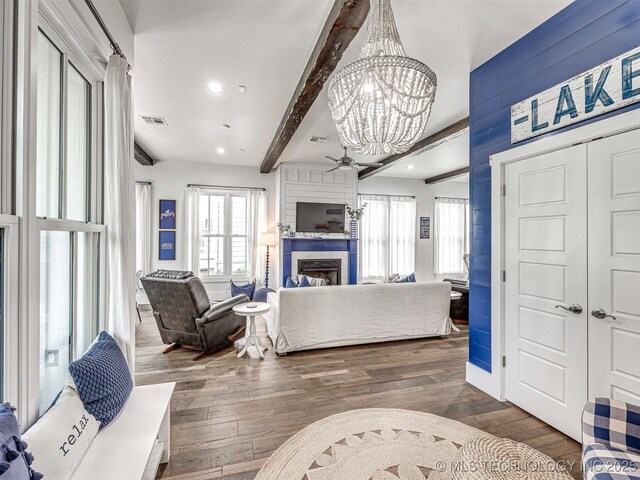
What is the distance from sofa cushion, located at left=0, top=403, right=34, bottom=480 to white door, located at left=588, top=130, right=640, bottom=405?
2.84 m

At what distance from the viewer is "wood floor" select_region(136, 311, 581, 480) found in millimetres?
1999

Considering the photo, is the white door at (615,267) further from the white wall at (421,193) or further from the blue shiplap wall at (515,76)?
the white wall at (421,193)

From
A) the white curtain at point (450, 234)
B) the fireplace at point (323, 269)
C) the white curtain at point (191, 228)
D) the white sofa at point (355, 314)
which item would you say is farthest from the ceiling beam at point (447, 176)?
the white curtain at point (191, 228)

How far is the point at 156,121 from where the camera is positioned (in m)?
4.25

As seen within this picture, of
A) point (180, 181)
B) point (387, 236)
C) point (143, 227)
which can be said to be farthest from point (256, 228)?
point (387, 236)

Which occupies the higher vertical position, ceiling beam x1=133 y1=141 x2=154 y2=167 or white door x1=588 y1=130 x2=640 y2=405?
ceiling beam x1=133 y1=141 x2=154 y2=167

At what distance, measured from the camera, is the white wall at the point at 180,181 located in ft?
20.7

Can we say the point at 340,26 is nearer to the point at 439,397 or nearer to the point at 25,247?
the point at 25,247

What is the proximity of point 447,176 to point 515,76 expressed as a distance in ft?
16.3

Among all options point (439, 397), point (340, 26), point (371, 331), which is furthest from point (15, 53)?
point (371, 331)

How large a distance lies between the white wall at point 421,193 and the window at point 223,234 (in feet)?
10.9

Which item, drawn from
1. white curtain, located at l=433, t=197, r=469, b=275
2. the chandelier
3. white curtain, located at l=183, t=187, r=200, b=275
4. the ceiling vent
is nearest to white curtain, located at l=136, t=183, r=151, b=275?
white curtain, located at l=183, t=187, r=200, b=275

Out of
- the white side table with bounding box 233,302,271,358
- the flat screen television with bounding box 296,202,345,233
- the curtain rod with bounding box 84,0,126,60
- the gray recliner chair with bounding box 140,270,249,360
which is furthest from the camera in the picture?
the flat screen television with bounding box 296,202,345,233

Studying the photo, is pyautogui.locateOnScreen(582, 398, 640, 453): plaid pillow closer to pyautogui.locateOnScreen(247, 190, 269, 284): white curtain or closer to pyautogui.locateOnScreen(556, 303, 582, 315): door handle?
pyautogui.locateOnScreen(556, 303, 582, 315): door handle
